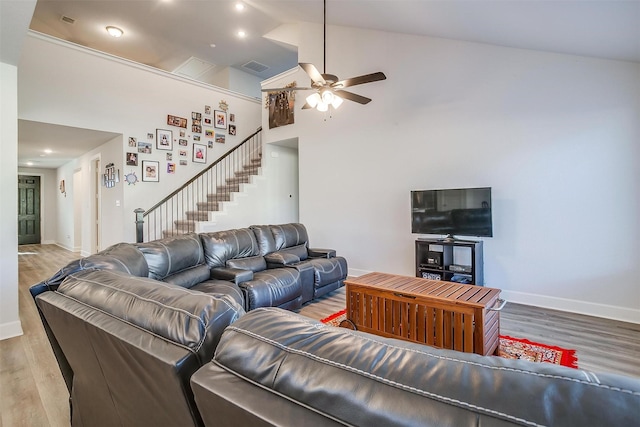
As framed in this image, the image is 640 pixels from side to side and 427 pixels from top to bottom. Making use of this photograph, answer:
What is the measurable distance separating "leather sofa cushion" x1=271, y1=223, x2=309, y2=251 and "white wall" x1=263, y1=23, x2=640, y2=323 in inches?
39.6

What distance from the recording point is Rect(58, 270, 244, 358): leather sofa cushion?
87cm

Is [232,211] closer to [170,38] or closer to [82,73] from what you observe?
[82,73]

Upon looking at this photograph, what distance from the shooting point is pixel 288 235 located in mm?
4543

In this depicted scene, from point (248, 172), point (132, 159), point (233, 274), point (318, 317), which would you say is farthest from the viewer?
point (248, 172)

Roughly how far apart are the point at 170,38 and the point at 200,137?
7.28 ft

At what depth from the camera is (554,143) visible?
366 centimetres

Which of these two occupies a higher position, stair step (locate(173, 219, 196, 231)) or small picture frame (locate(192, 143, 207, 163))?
small picture frame (locate(192, 143, 207, 163))

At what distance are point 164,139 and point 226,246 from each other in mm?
3805

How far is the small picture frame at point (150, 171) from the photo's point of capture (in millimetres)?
6003

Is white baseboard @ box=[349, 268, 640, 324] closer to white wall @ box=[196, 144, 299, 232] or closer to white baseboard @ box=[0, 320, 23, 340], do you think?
white wall @ box=[196, 144, 299, 232]

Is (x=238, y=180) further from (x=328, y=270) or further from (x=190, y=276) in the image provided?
(x=190, y=276)

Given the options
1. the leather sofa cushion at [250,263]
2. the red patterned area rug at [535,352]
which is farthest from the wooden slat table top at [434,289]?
the leather sofa cushion at [250,263]

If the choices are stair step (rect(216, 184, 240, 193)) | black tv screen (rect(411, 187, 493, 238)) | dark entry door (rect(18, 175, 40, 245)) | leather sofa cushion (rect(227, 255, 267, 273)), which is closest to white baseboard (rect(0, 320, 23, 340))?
leather sofa cushion (rect(227, 255, 267, 273))

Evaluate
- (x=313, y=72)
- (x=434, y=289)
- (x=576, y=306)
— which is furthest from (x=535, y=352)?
(x=313, y=72)
